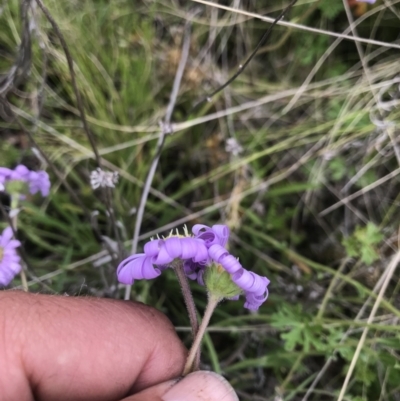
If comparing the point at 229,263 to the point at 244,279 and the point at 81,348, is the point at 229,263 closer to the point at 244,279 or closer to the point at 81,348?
the point at 244,279

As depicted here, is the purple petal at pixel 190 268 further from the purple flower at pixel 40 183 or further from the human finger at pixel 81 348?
the purple flower at pixel 40 183

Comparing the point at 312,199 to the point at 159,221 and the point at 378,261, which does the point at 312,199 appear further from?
the point at 159,221

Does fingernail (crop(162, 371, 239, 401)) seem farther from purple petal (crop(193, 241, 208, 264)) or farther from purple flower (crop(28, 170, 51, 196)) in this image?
purple flower (crop(28, 170, 51, 196))

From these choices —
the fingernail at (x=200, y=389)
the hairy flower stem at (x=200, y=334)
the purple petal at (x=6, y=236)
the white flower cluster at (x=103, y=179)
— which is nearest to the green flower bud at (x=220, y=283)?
the hairy flower stem at (x=200, y=334)

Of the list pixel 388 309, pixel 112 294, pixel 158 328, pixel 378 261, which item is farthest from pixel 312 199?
pixel 158 328

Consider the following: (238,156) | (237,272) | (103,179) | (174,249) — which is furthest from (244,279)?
(238,156)

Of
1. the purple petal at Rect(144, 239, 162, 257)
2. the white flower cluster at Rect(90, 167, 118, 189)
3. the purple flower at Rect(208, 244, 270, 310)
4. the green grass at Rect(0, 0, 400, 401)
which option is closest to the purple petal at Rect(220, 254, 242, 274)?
the purple flower at Rect(208, 244, 270, 310)
